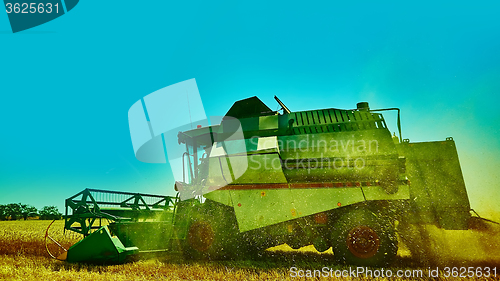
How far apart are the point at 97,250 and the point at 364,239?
5.32 m

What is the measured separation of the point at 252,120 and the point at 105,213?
4096mm

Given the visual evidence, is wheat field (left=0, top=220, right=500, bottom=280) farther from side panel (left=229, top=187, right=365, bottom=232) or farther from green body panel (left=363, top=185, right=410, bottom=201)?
green body panel (left=363, top=185, right=410, bottom=201)

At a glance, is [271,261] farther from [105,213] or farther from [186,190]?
[105,213]

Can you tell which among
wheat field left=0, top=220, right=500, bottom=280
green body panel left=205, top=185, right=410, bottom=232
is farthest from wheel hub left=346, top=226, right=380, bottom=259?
green body panel left=205, top=185, right=410, bottom=232

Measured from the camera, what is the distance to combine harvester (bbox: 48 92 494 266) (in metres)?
5.68

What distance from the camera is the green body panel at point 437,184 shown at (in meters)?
5.78

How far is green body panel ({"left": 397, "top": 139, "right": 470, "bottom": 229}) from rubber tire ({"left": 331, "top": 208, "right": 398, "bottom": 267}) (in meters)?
0.98

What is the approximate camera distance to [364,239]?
5.54 m

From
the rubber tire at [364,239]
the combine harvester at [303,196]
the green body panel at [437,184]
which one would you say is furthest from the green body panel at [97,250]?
the green body panel at [437,184]

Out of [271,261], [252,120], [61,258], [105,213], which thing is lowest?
[271,261]

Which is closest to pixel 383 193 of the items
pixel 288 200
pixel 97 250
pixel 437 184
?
pixel 437 184

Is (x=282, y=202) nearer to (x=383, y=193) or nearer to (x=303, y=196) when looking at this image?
(x=303, y=196)

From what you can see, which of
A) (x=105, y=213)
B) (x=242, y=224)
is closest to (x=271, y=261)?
(x=242, y=224)

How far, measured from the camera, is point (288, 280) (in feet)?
14.7
